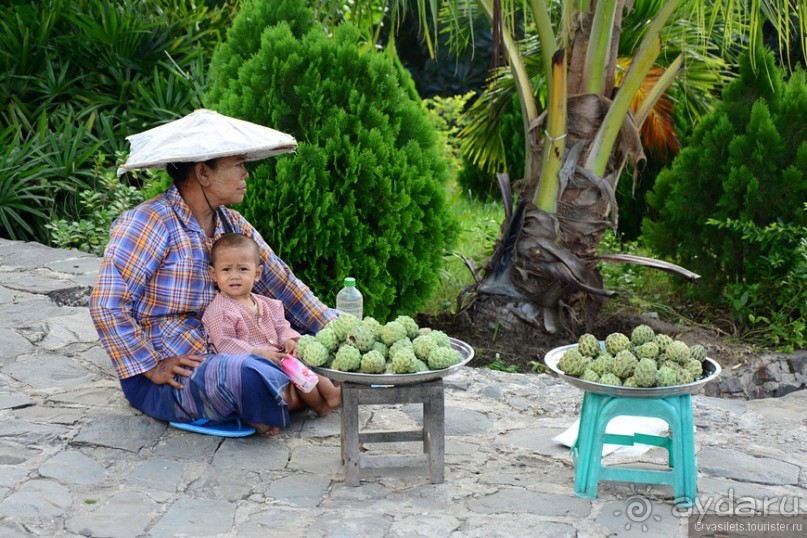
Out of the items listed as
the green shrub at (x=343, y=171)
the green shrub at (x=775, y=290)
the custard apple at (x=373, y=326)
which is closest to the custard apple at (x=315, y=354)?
the custard apple at (x=373, y=326)

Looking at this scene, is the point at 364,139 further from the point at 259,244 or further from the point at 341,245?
the point at 259,244

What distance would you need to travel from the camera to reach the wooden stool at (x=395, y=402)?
11.9 feet

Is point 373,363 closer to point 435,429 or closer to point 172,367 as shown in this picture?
point 435,429

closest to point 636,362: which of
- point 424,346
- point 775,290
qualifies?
point 424,346

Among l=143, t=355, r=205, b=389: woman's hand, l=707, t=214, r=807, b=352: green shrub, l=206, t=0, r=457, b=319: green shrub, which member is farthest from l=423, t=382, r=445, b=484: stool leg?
l=707, t=214, r=807, b=352: green shrub

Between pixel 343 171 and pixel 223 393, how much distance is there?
1919 mm

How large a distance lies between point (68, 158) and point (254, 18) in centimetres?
301

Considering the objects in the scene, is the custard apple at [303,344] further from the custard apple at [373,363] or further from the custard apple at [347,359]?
the custard apple at [373,363]

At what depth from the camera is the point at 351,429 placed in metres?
3.63

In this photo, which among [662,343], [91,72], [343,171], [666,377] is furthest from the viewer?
[91,72]

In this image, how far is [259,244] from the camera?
4.43m

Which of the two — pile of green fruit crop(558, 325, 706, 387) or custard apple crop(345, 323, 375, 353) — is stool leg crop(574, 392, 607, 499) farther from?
custard apple crop(345, 323, 375, 353)

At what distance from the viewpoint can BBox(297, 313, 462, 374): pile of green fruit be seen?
11.5 ft

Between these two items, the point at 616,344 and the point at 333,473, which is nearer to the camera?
the point at 616,344
